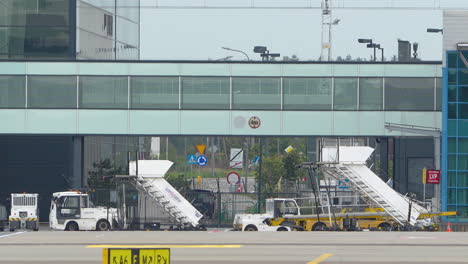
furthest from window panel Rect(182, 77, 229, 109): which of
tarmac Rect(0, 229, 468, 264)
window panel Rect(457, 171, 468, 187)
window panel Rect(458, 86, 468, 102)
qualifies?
tarmac Rect(0, 229, 468, 264)

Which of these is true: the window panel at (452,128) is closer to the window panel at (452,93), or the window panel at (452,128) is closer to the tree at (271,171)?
the window panel at (452,93)

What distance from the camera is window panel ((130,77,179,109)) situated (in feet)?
183

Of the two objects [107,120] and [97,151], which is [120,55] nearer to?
[97,151]

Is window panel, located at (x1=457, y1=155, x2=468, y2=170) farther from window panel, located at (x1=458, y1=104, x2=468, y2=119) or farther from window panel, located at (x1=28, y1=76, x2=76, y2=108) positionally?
window panel, located at (x1=28, y1=76, x2=76, y2=108)

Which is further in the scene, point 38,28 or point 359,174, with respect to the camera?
point 38,28

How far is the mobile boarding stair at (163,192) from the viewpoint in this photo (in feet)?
169

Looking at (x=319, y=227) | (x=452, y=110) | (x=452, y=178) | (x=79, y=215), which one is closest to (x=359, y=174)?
(x=319, y=227)

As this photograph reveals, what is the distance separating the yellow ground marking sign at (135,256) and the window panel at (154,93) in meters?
37.8

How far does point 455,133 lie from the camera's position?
52.8 meters

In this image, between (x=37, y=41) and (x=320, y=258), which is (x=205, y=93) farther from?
(x=320, y=258)

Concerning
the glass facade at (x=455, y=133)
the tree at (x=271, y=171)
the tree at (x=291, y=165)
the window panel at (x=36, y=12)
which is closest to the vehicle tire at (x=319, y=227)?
the glass facade at (x=455, y=133)

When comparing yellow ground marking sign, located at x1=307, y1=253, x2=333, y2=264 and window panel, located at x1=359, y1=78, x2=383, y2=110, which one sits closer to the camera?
yellow ground marking sign, located at x1=307, y1=253, x2=333, y2=264

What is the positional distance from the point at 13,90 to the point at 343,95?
1775 cm

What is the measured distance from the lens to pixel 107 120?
5566 centimetres
